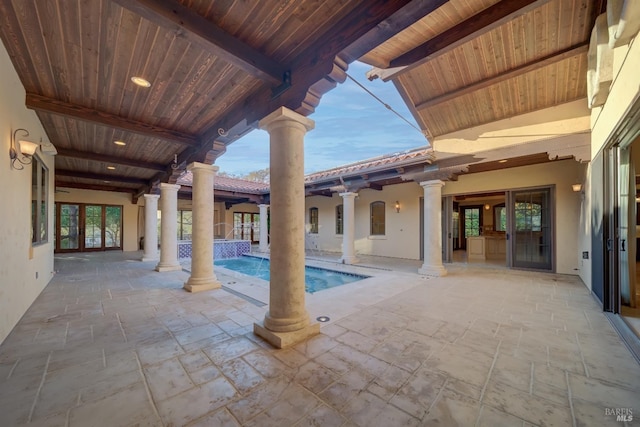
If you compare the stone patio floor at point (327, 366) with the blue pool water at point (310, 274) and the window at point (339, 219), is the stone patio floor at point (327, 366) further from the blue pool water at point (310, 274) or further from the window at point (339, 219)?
the window at point (339, 219)

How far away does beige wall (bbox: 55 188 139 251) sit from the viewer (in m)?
9.89

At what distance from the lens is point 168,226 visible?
6031mm

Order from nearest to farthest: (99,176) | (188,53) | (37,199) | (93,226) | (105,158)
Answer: (188,53), (37,199), (105,158), (99,176), (93,226)

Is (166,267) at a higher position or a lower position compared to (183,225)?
lower

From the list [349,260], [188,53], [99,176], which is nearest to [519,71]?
[188,53]

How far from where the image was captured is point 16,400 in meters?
1.67

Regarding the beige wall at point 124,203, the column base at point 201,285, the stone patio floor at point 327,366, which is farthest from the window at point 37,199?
the beige wall at point 124,203

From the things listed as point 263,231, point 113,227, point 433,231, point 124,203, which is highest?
point 124,203

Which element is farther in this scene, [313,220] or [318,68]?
[313,220]

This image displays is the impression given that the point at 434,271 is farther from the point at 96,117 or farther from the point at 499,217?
the point at 499,217

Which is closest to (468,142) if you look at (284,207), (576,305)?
(576,305)

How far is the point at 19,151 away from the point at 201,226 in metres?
2.24

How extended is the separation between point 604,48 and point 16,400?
19.3 ft

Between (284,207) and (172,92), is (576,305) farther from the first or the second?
(172,92)
